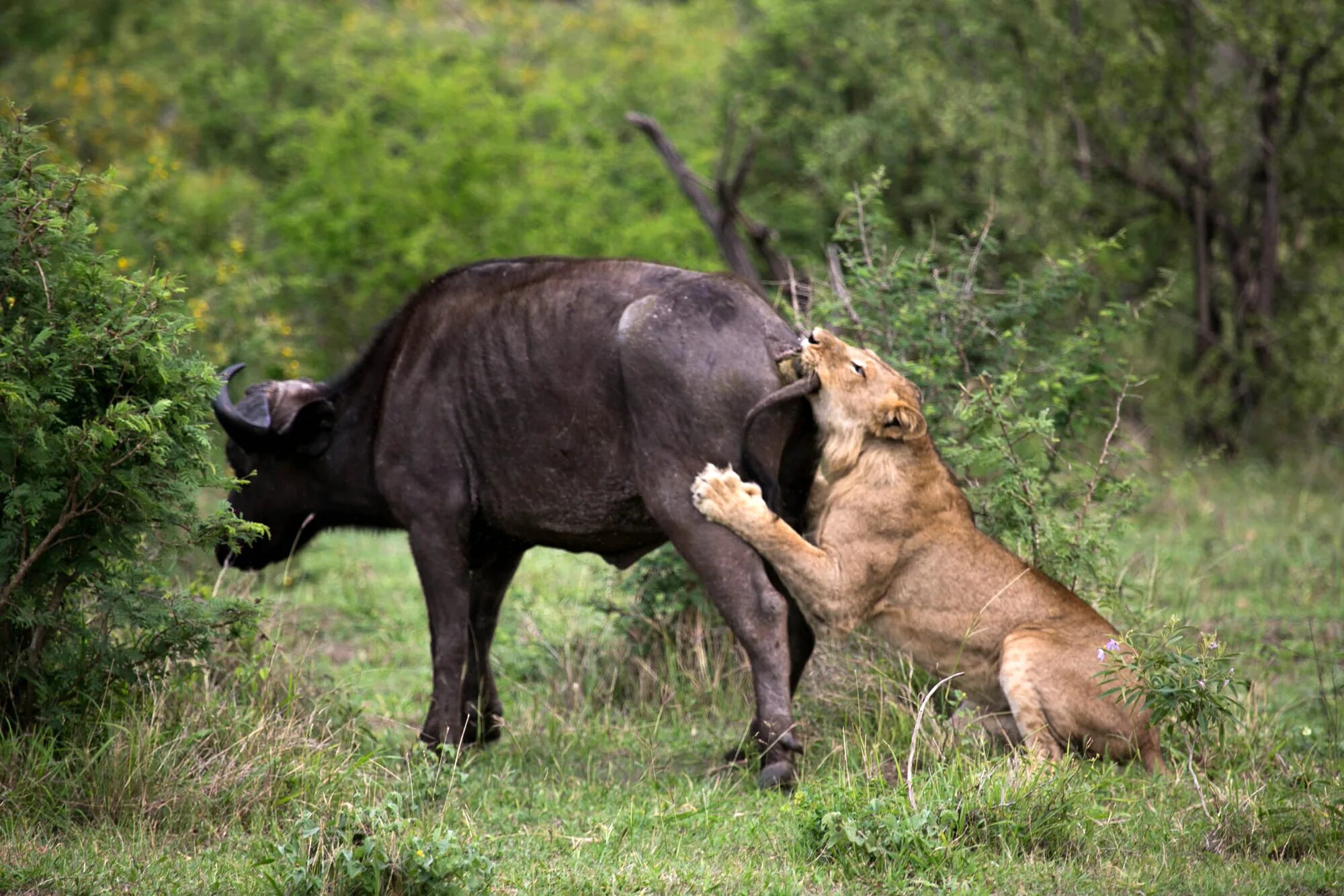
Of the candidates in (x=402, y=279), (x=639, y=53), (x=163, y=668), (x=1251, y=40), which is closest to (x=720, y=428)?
(x=163, y=668)

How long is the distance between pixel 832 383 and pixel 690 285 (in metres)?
0.76

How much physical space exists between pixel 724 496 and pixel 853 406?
0.83 meters

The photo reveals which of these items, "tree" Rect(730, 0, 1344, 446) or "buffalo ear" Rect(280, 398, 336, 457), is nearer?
"buffalo ear" Rect(280, 398, 336, 457)

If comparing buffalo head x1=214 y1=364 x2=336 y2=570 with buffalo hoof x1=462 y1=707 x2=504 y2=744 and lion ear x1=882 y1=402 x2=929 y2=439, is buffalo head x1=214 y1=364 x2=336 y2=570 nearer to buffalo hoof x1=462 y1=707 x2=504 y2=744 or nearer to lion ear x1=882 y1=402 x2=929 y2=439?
buffalo hoof x1=462 y1=707 x2=504 y2=744

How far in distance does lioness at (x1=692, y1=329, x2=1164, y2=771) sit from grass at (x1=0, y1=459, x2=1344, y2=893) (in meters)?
0.27

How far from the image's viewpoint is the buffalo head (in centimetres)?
676

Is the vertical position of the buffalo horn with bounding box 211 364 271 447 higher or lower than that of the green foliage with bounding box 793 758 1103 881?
higher

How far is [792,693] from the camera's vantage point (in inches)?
255

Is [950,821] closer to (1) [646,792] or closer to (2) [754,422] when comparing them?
(1) [646,792]

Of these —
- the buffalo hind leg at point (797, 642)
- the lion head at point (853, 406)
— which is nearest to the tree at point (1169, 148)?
the lion head at point (853, 406)

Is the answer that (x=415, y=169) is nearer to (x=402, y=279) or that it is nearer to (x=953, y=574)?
(x=402, y=279)

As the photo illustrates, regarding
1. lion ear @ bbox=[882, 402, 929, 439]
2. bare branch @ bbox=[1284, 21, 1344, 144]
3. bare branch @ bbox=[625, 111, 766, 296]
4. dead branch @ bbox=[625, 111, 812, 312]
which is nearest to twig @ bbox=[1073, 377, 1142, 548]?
lion ear @ bbox=[882, 402, 929, 439]

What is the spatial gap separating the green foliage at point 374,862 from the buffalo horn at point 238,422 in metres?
2.50

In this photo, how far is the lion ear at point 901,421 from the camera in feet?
20.6
